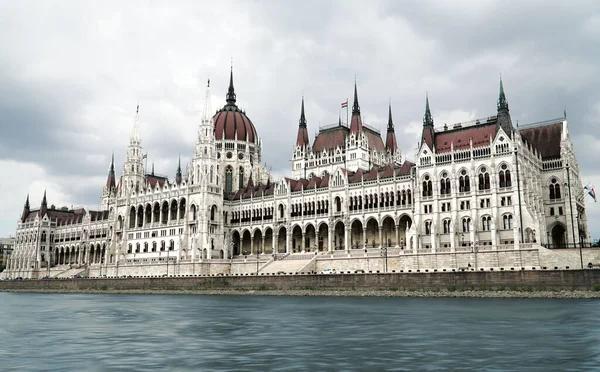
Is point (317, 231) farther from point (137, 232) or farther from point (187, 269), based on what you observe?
point (137, 232)

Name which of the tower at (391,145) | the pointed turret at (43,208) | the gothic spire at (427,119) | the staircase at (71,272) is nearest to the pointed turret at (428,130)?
the gothic spire at (427,119)

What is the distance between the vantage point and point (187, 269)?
362 ft

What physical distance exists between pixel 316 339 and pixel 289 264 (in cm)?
6049

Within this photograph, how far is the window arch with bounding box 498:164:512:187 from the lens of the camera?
83688 mm

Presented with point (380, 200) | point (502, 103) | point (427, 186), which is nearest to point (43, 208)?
point (380, 200)

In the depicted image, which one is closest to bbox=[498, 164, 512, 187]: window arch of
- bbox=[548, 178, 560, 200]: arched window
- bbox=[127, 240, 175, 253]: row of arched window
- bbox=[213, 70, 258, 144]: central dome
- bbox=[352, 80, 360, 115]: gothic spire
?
bbox=[548, 178, 560, 200]: arched window

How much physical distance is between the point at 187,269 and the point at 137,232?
23409 millimetres

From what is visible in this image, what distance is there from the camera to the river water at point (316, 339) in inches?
1032

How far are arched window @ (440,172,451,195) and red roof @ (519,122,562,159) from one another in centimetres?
1452

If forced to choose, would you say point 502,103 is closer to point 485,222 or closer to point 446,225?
point 485,222

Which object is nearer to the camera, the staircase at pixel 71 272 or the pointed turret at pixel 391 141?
the staircase at pixel 71 272

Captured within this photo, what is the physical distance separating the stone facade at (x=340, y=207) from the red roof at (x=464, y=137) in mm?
234

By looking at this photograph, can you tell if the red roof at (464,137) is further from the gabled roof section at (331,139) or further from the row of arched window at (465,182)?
the gabled roof section at (331,139)

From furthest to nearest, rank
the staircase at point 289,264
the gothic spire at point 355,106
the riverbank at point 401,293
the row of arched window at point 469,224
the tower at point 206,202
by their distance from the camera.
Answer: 1. the gothic spire at point 355,106
2. the tower at point 206,202
3. the staircase at point 289,264
4. the row of arched window at point 469,224
5. the riverbank at point 401,293
